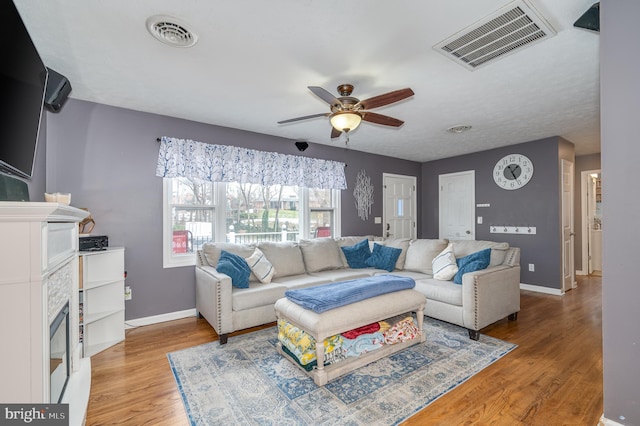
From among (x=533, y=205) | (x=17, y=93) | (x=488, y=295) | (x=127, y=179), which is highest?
(x=17, y=93)

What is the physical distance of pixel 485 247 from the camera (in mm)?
3439

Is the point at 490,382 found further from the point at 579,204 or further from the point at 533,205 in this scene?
the point at 579,204

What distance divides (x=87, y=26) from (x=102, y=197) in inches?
71.5

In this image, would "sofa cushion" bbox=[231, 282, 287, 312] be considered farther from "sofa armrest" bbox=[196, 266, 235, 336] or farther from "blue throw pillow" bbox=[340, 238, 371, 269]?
"blue throw pillow" bbox=[340, 238, 371, 269]

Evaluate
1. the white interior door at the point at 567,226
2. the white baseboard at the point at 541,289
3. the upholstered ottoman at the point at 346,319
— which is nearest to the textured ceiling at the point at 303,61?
the white interior door at the point at 567,226

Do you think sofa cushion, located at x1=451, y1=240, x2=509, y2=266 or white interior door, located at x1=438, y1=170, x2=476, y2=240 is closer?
sofa cushion, located at x1=451, y1=240, x2=509, y2=266

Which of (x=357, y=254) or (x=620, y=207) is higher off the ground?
(x=620, y=207)

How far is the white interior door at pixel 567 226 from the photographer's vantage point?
463 cm

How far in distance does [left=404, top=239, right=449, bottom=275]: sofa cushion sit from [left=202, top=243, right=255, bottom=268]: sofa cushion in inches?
85.1

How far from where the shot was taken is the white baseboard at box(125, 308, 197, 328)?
3234 mm

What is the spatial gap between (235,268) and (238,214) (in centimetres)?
121

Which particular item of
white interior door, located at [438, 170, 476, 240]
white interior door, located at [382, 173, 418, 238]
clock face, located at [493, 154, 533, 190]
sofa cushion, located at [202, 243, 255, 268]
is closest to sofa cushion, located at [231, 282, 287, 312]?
sofa cushion, located at [202, 243, 255, 268]

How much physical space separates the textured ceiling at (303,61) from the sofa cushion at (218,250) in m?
1.57

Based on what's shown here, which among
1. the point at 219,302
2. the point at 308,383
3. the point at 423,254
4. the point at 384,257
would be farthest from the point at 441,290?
the point at 219,302
